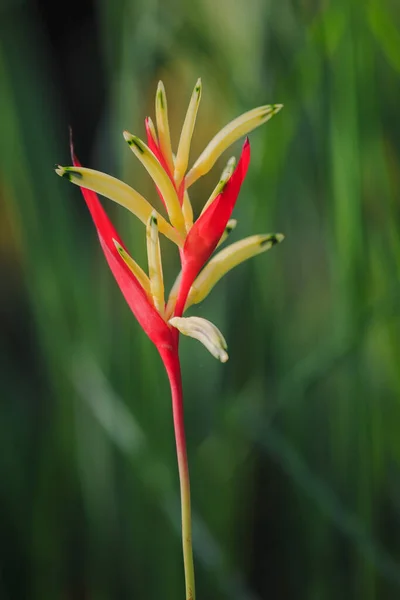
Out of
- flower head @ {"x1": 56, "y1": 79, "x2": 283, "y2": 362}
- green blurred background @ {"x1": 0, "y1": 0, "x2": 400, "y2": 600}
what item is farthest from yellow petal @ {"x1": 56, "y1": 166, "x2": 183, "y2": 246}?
green blurred background @ {"x1": 0, "y1": 0, "x2": 400, "y2": 600}

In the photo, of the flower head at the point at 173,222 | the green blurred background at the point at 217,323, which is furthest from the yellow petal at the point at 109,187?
the green blurred background at the point at 217,323

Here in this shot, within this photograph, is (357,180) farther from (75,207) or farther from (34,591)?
(34,591)

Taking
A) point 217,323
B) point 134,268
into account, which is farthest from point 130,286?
point 217,323

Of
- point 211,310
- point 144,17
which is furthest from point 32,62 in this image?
point 211,310

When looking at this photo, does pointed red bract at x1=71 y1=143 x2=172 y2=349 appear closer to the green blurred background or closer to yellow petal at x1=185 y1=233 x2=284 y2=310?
yellow petal at x1=185 y1=233 x2=284 y2=310

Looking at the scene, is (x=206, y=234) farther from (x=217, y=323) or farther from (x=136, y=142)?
(x=217, y=323)

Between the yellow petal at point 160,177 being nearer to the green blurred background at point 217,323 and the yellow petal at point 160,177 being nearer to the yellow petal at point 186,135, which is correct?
the yellow petal at point 186,135
